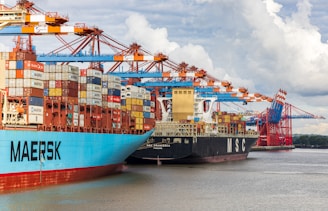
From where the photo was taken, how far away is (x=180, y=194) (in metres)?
31.4

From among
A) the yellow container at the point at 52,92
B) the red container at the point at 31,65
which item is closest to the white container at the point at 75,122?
the yellow container at the point at 52,92

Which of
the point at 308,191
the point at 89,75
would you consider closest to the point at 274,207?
the point at 308,191

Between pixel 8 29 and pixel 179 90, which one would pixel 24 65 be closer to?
pixel 8 29

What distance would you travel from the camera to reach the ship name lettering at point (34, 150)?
29.8 m

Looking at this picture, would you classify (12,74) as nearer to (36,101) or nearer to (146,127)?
(36,101)

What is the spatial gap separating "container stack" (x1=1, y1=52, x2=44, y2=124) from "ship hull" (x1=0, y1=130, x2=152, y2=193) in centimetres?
112

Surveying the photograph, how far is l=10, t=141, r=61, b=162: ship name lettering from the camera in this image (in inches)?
1174

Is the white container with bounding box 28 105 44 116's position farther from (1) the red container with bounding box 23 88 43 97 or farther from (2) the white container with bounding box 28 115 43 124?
(1) the red container with bounding box 23 88 43 97

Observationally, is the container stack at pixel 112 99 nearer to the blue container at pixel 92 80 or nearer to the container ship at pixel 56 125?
the container ship at pixel 56 125

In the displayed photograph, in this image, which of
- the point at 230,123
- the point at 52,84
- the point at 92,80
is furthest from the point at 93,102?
the point at 230,123

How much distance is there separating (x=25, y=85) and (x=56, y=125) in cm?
370

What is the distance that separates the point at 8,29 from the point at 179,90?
78.9 feet

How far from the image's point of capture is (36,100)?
32.0 meters

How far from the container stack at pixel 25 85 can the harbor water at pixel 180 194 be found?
439 cm
